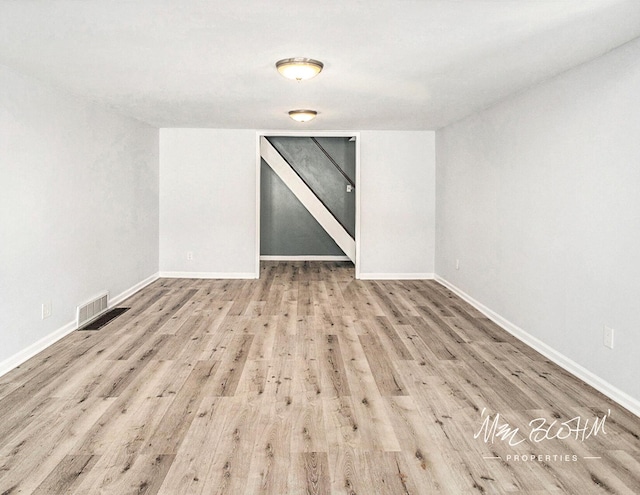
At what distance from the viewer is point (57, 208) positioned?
4273 mm

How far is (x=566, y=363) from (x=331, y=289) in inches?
138

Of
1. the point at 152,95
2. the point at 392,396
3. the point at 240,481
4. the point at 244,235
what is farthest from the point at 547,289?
the point at 244,235

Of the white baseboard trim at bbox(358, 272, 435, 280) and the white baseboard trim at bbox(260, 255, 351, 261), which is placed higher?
the white baseboard trim at bbox(260, 255, 351, 261)

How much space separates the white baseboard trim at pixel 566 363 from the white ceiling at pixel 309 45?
220 cm

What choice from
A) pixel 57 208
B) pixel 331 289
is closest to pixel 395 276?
pixel 331 289

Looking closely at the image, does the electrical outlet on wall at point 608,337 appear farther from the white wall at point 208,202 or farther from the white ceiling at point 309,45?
the white wall at point 208,202

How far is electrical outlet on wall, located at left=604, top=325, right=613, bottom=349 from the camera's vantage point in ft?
10.3

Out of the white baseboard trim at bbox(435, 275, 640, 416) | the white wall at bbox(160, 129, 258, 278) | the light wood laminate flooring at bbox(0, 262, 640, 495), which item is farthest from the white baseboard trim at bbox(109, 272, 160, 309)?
the white baseboard trim at bbox(435, 275, 640, 416)

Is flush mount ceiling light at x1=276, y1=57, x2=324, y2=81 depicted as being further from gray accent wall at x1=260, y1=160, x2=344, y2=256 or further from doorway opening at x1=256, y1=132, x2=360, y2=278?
gray accent wall at x1=260, y1=160, x2=344, y2=256

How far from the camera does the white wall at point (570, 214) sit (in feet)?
9.83

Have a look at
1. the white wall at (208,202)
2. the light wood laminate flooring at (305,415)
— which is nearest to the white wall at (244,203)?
the white wall at (208,202)

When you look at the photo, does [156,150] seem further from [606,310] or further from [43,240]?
[606,310]

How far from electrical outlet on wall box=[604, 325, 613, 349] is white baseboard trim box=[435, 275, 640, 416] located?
0.25 metres

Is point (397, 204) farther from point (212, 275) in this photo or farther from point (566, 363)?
point (566, 363)
